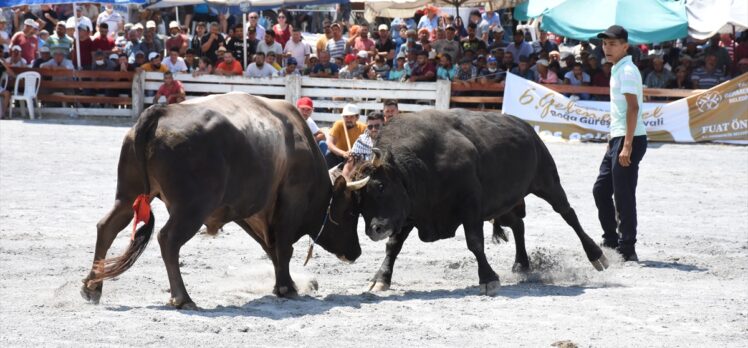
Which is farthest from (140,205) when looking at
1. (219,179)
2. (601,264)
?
(601,264)

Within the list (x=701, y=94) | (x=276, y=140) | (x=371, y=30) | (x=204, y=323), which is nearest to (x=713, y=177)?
(x=701, y=94)

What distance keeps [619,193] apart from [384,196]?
2.62 metres

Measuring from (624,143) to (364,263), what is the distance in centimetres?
252

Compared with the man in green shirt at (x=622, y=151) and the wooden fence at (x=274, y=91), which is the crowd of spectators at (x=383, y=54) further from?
the man in green shirt at (x=622, y=151)

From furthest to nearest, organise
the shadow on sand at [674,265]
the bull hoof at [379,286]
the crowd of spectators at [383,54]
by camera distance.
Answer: the crowd of spectators at [383,54]
the shadow on sand at [674,265]
the bull hoof at [379,286]

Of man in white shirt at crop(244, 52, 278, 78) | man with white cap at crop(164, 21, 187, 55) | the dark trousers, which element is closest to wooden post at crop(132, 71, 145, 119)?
man with white cap at crop(164, 21, 187, 55)

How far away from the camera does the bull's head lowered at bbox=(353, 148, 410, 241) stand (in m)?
8.91

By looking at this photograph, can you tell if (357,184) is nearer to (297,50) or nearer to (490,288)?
(490,288)

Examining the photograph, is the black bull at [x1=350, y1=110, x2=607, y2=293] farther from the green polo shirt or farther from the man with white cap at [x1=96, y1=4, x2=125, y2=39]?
the man with white cap at [x1=96, y1=4, x2=125, y2=39]

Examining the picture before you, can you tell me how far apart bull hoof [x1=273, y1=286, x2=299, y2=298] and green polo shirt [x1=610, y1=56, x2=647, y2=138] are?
11.2ft

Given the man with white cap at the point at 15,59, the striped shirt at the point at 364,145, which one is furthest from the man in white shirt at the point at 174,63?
the striped shirt at the point at 364,145

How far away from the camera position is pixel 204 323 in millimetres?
7480

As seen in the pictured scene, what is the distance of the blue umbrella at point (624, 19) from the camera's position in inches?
800

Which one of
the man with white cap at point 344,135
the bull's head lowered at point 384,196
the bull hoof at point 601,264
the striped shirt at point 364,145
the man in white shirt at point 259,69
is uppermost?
the bull's head lowered at point 384,196
